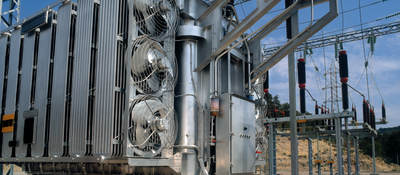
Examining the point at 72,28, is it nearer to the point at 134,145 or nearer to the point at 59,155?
the point at 59,155

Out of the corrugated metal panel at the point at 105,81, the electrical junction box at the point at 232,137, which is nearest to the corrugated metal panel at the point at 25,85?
the corrugated metal panel at the point at 105,81

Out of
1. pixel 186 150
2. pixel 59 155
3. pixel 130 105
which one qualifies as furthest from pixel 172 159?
pixel 59 155

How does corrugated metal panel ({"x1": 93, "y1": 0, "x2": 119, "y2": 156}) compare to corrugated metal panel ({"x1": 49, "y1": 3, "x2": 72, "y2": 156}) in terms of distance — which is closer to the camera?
corrugated metal panel ({"x1": 93, "y1": 0, "x2": 119, "y2": 156})

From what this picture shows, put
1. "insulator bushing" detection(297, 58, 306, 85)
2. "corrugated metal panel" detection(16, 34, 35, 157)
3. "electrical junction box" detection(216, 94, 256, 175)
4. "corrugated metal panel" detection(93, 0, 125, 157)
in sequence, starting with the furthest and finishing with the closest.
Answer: "insulator bushing" detection(297, 58, 306, 85), "corrugated metal panel" detection(16, 34, 35, 157), "electrical junction box" detection(216, 94, 256, 175), "corrugated metal panel" detection(93, 0, 125, 157)

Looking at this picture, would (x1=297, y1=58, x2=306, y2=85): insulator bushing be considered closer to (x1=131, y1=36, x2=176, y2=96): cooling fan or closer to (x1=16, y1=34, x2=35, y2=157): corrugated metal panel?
(x1=131, y1=36, x2=176, y2=96): cooling fan

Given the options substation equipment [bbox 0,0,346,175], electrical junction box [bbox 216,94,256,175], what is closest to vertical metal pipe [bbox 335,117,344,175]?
substation equipment [bbox 0,0,346,175]

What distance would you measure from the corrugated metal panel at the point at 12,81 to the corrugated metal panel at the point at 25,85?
21.1 inches

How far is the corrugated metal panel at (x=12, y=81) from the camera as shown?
12414 millimetres

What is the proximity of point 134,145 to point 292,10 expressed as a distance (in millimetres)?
5455

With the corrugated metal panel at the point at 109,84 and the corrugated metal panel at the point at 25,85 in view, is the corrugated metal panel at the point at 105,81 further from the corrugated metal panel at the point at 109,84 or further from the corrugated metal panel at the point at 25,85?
the corrugated metal panel at the point at 25,85

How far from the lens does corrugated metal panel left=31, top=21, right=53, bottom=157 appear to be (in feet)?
Result: 35.4

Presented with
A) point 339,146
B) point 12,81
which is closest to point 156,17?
point 12,81

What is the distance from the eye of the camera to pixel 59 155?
32.7 feet

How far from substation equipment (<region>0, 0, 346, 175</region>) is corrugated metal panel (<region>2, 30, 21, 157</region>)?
3.23ft
